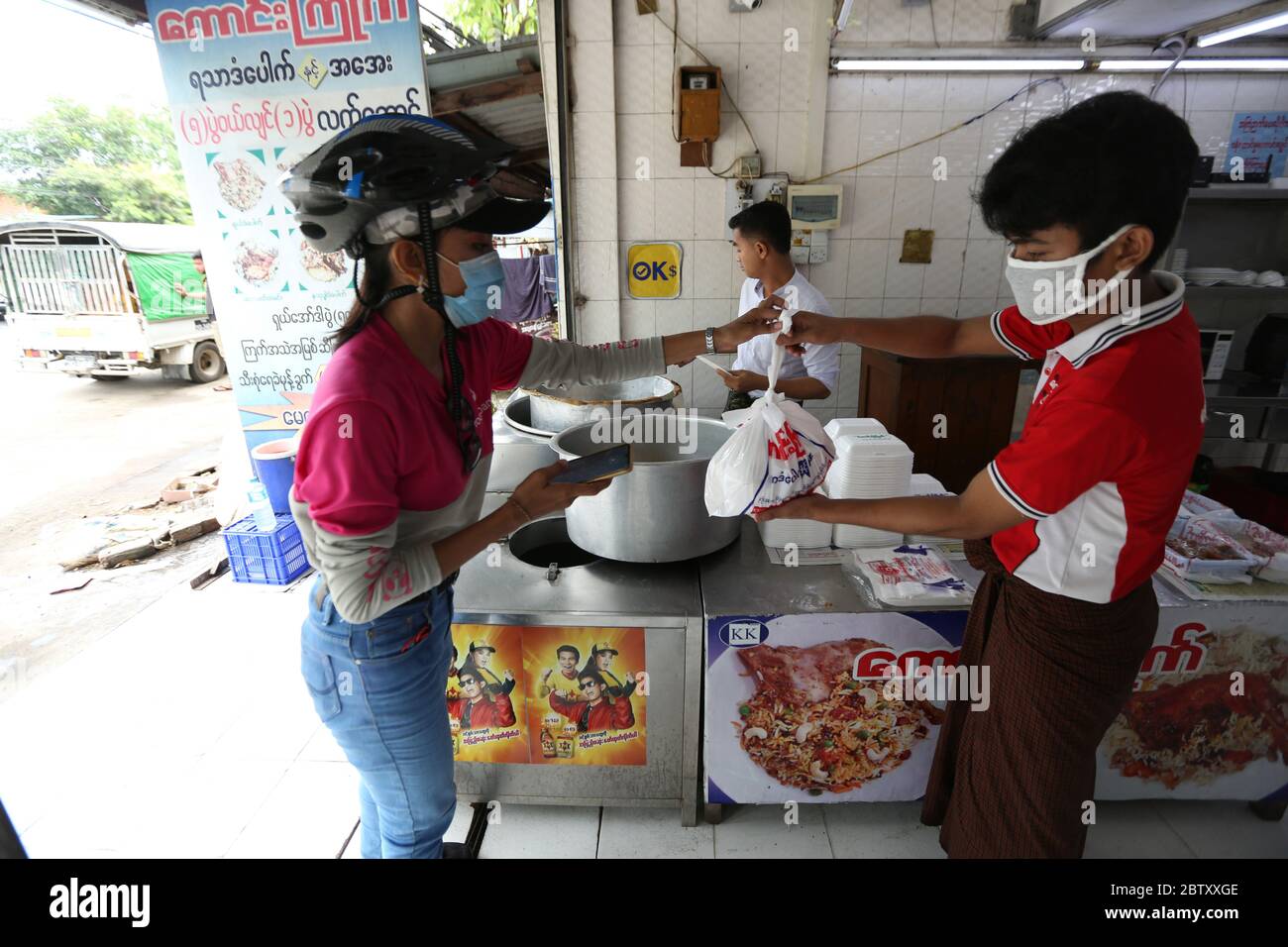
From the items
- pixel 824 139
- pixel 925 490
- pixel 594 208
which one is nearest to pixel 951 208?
pixel 824 139

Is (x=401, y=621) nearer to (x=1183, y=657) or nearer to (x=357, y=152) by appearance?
(x=357, y=152)

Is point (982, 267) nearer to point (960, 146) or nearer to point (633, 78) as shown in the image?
point (960, 146)

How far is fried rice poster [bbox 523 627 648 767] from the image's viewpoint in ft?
5.91

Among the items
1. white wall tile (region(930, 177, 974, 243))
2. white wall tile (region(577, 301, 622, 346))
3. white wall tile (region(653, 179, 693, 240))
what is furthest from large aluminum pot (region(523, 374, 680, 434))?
white wall tile (region(930, 177, 974, 243))

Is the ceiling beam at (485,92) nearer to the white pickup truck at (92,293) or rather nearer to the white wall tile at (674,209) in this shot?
the white wall tile at (674,209)

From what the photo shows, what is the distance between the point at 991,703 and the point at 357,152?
1.70 m

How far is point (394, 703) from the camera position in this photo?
4.16 ft

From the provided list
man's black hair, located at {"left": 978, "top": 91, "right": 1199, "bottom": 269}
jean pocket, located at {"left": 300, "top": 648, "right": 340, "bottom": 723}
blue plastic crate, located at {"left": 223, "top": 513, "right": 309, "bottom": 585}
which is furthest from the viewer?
blue plastic crate, located at {"left": 223, "top": 513, "right": 309, "bottom": 585}

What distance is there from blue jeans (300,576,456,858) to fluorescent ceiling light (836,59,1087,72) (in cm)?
390

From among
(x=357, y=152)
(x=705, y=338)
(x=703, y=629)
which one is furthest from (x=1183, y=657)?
(x=357, y=152)

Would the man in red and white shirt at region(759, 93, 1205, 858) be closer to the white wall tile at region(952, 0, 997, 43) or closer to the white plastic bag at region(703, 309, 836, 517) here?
the white plastic bag at region(703, 309, 836, 517)

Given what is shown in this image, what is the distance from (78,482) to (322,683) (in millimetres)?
6162

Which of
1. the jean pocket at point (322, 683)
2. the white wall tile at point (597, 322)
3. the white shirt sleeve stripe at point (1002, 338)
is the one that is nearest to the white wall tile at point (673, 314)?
the white wall tile at point (597, 322)

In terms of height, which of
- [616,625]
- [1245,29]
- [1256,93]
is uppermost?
[1245,29]
